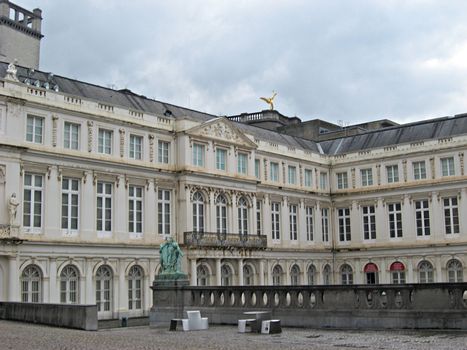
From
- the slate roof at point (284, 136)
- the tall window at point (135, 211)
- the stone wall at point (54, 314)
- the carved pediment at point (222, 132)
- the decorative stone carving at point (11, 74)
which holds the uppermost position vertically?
the slate roof at point (284, 136)

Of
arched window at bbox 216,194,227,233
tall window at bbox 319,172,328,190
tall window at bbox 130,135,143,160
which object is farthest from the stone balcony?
tall window at bbox 319,172,328,190

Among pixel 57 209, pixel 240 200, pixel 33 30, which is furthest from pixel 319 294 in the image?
pixel 33 30

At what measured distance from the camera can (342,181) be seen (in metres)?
54.3

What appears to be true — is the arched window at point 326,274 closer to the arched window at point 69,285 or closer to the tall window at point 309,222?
the tall window at point 309,222

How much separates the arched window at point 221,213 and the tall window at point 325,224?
1253 centimetres

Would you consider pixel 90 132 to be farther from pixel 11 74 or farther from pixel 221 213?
pixel 221 213

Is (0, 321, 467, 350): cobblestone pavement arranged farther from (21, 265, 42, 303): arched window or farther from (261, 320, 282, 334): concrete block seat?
(21, 265, 42, 303): arched window

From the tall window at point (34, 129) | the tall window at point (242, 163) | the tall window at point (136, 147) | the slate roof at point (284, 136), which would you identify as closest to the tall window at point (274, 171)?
the slate roof at point (284, 136)

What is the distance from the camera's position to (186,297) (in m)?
25.2

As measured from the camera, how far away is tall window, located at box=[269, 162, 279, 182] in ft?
162

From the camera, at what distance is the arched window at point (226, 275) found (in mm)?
43219

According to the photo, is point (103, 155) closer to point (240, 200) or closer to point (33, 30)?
point (240, 200)

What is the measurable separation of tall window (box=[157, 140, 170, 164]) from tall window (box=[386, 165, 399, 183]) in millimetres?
18738

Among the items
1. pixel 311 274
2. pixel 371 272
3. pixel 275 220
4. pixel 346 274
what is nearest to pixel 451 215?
pixel 371 272
